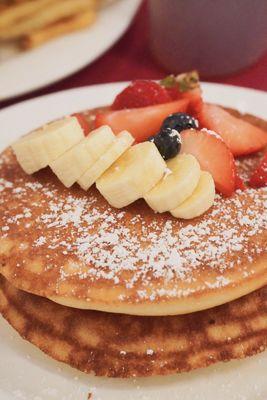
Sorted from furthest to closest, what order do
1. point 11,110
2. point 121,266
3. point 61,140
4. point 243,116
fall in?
point 11,110, point 243,116, point 61,140, point 121,266

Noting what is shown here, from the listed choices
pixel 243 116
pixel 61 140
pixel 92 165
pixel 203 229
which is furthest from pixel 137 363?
pixel 243 116

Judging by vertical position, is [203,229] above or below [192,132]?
below

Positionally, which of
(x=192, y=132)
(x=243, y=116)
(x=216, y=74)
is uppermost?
(x=192, y=132)

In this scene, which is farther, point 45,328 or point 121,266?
point 45,328

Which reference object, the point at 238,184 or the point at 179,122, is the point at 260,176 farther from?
the point at 179,122

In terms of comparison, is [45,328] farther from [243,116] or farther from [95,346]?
[243,116]

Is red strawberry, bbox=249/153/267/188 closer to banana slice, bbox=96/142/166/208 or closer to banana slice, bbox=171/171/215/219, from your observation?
banana slice, bbox=171/171/215/219

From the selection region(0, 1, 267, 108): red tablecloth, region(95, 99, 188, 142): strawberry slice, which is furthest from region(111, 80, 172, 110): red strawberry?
region(0, 1, 267, 108): red tablecloth
